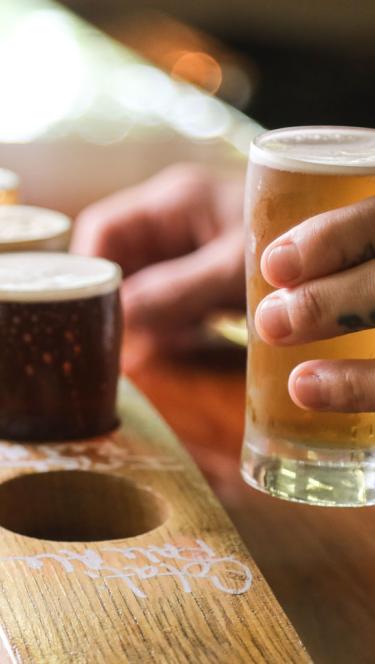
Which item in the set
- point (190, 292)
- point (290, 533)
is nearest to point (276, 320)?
point (290, 533)

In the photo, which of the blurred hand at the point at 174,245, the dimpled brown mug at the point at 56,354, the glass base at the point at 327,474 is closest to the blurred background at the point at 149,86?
the blurred hand at the point at 174,245

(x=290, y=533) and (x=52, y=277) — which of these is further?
(x=52, y=277)

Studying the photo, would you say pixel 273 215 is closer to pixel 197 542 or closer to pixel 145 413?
pixel 197 542

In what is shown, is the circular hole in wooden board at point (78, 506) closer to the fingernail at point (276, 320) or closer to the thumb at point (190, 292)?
the fingernail at point (276, 320)

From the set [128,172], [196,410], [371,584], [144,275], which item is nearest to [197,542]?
[371,584]

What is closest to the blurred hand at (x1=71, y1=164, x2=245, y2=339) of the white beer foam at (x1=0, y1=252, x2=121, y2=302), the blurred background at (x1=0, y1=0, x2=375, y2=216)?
the white beer foam at (x1=0, y1=252, x2=121, y2=302)

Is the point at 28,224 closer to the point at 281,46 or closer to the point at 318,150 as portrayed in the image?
the point at 318,150
